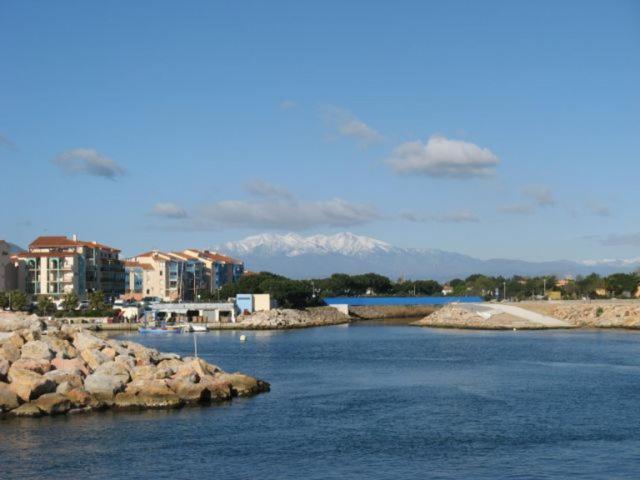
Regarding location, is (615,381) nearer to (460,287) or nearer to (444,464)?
(444,464)

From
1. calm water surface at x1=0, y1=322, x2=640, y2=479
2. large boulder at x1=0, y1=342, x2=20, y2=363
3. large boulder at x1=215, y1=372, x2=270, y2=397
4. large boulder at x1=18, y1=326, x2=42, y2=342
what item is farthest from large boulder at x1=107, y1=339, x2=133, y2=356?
calm water surface at x1=0, y1=322, x2=640, y2=479

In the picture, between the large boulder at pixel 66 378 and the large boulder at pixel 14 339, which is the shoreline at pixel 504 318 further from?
the large boulder at pixel 66 378

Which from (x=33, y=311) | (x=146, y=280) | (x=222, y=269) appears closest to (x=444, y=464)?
(x=33, y=311)

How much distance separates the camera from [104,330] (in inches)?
3856

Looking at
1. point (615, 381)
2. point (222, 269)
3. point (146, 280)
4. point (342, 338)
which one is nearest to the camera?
point (615, 381)

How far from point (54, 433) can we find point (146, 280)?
106493 mm

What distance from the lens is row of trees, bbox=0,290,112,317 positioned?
102m

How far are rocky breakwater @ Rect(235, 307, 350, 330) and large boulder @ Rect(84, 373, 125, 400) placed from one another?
6695 cm

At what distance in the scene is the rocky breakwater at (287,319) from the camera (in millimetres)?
107062

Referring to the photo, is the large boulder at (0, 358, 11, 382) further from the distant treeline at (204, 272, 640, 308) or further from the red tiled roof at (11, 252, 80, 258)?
the distant treeline at (204, 272, 640, 308)

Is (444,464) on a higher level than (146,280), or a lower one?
lower

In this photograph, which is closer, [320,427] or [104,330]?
[320,427]

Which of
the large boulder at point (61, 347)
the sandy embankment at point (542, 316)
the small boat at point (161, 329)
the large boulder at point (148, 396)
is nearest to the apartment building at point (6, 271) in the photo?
the small boat at point (161, 329)

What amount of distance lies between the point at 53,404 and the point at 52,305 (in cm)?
7333
